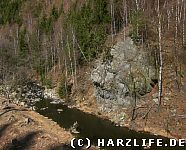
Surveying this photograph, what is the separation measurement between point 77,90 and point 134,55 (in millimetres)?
16114

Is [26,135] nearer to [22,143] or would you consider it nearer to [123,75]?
[22,143]

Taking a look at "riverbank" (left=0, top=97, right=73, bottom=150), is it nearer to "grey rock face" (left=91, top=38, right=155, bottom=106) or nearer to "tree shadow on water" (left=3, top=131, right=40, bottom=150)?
"tree shadow on water" (left=3, top=131, right=40, bottom=150)

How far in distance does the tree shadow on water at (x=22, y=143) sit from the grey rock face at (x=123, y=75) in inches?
929

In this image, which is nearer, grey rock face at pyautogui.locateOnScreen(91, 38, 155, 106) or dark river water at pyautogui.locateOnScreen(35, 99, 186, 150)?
dark river water at pyautogui.locateOnScreen(35, 99, 186, 150)

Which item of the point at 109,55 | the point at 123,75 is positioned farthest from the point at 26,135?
the point at 109,55

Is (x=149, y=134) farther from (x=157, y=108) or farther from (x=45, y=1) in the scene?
(x=45, y=1)

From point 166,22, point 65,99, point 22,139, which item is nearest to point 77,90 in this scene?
point 65,99

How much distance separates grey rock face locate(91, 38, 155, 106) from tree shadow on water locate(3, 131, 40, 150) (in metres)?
23.6

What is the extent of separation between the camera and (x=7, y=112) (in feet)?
124

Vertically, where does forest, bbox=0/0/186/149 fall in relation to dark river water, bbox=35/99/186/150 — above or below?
above

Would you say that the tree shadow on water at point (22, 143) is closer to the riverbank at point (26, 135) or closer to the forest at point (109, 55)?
the riverbank at point (26, 135)

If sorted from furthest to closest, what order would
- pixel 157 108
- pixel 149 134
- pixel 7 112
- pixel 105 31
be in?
pixel 105 31 < pixel 157 108 < pixel 149 134 < pixel 7 112

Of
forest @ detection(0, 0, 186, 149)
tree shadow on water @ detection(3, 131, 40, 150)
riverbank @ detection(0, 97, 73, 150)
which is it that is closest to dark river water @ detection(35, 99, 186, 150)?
forest @ detection(0, 0, 186, 149)

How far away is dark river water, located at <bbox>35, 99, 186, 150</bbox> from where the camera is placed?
41469 millimetres
